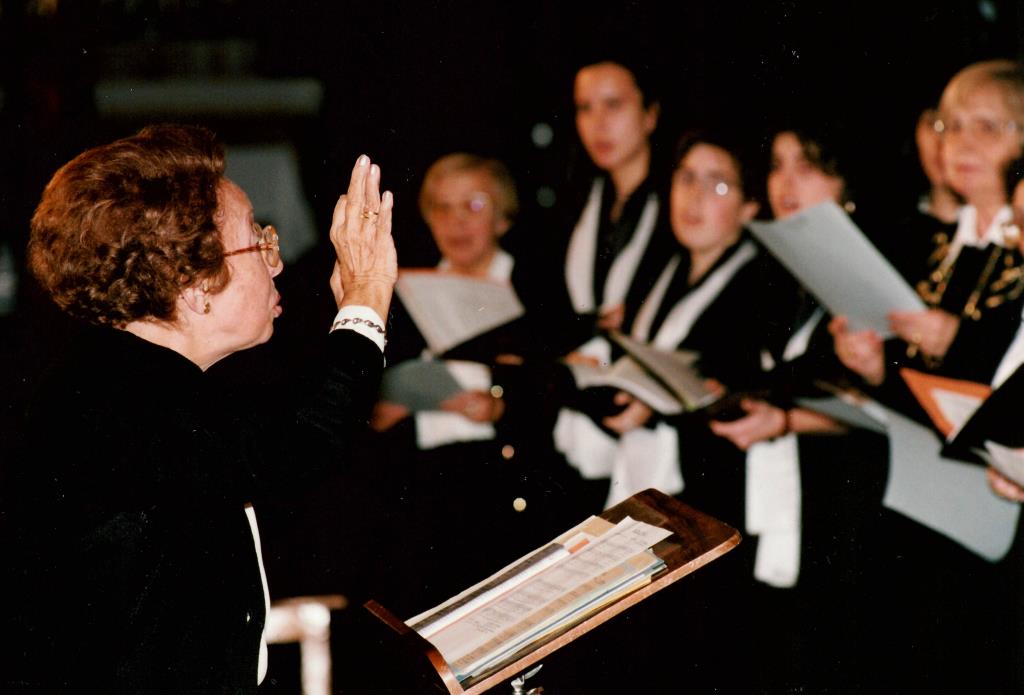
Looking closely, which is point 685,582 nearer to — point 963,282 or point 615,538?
point 963,282

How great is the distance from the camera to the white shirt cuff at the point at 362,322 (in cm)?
144

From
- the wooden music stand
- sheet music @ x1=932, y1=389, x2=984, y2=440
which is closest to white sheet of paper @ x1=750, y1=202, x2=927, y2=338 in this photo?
sheet music @ x1=932, y1=389, x2=984, y2=440

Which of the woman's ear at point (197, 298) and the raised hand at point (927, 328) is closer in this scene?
the woman's ear at point (197, 298)

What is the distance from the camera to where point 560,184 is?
10.2 feet

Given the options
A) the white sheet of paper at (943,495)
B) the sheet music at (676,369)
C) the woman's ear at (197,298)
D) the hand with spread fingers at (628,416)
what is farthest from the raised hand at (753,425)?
the woman's ear at (197,298)

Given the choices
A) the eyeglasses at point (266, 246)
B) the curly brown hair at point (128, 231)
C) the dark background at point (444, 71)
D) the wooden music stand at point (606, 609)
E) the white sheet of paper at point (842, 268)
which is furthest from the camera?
the white sheet of paper at point (842, 268)

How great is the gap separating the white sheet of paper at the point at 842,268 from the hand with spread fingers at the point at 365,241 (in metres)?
1.82

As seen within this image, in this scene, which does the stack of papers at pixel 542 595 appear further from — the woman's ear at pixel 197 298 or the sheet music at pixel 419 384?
the sheet music at pixel 419 384

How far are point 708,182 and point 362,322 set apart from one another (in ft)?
6.22

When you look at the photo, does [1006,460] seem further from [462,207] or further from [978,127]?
[462,207]

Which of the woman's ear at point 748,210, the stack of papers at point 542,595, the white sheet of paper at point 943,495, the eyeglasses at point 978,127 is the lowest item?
the white sheet of paper at point 943,495

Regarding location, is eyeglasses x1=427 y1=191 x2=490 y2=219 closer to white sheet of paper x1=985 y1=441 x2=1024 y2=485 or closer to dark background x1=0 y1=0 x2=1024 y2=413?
dark background x1=0 y1=0 x2=1024 y2=413

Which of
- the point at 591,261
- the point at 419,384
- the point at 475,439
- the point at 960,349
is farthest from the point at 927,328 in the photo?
the point at 419,384

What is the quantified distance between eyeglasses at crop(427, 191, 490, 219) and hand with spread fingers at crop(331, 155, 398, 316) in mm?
1532
